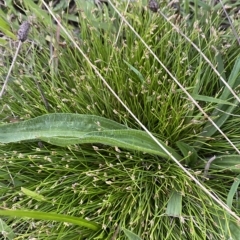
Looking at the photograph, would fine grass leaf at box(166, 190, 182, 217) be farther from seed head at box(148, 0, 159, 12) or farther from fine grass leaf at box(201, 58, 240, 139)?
seed head at box(148, 0, 159, 12)

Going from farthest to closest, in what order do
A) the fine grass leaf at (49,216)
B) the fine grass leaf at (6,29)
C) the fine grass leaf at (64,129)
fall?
the fine grass leaf at (6,29), the fine grass leaf at (64,129), the fine grass leaf at (49,216)

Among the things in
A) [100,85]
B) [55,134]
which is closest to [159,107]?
[100,85]

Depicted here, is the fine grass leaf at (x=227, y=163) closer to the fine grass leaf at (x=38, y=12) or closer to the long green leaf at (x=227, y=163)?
the long green leaf at (x=227, y=163)

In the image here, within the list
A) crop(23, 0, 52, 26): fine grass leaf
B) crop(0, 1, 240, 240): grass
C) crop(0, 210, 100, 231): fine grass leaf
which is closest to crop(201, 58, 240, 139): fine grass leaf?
crop(0, 1, 240, 240): grass

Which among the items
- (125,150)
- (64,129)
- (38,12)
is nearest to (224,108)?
(125,150)

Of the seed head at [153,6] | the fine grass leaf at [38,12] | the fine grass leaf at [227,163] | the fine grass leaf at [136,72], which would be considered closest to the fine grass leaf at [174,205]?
the fine grass leaf at [227,163]

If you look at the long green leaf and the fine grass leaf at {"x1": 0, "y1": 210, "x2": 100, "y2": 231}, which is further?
the long green leaf

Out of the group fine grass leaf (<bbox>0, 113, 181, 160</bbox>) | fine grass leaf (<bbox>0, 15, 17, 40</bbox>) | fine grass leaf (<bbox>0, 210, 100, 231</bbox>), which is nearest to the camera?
fine grass leaf (<bbox>0, 210, 100, 231</bbox>)

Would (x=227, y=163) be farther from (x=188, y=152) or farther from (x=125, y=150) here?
(x=125, y=150)
